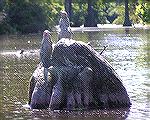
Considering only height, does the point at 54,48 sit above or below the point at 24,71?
above

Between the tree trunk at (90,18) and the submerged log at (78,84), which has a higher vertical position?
the submerged log at (78,84)

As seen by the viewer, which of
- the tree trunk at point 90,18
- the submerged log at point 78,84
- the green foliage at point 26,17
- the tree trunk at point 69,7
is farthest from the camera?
the tree trunk at point 69,7

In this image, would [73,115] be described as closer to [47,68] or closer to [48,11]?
[47,68]

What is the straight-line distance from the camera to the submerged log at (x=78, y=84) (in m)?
19.7

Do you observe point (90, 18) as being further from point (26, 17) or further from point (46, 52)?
point (46, 52)

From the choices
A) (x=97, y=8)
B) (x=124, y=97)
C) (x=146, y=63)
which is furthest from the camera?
(x=97, y=8)

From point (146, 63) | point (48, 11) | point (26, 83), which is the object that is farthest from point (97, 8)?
point (26, 83)

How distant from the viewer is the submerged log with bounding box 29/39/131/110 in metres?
19.7

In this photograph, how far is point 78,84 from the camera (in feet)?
64.7

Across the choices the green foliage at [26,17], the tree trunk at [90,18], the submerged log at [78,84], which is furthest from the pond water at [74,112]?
the tree trunk at [90,18]

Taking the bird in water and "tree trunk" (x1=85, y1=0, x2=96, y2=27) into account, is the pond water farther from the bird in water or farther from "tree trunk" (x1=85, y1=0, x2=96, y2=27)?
"tree trunk" (x1=85, y1=0, x2=96, y2=27)

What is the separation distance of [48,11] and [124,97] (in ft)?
268

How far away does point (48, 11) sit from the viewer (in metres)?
101

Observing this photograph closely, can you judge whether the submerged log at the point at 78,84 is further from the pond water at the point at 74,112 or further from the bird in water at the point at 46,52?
the bird in water at the point at 46,52
